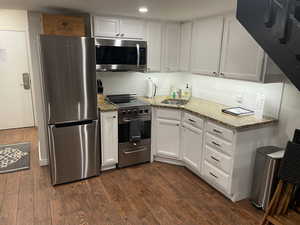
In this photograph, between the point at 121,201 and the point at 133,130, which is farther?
the point at 133,130

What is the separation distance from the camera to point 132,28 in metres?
3.37

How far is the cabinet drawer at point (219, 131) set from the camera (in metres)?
2.54

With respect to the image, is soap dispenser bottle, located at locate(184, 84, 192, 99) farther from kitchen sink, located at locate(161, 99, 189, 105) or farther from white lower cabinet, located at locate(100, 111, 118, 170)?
white lower cabinet, located at locate(100, 111, 118, 170)

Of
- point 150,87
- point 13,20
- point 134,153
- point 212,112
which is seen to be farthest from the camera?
point 13,20

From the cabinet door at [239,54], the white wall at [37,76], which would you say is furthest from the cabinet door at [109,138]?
the cabinet door at [239,54]

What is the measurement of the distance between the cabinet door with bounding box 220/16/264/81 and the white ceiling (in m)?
0.26

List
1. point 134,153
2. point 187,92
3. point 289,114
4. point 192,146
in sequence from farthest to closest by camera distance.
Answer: point 187,92 → point 134,153 → point 192,146 → point 289,114

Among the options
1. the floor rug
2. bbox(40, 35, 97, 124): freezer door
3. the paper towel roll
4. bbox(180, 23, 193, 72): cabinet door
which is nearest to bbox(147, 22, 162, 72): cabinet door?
the paper towel roll

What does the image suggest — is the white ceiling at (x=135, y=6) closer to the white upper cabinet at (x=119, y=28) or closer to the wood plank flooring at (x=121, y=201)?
the white upper cabinet at (x=119, y=28)

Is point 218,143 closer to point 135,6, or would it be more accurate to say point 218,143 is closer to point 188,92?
point 188,92

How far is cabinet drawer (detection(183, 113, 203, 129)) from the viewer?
2967 millimetres

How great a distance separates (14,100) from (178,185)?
4.02 metres

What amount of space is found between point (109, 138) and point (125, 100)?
2.20 ft

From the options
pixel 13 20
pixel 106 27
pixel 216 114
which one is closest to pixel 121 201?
pixel 216 114
